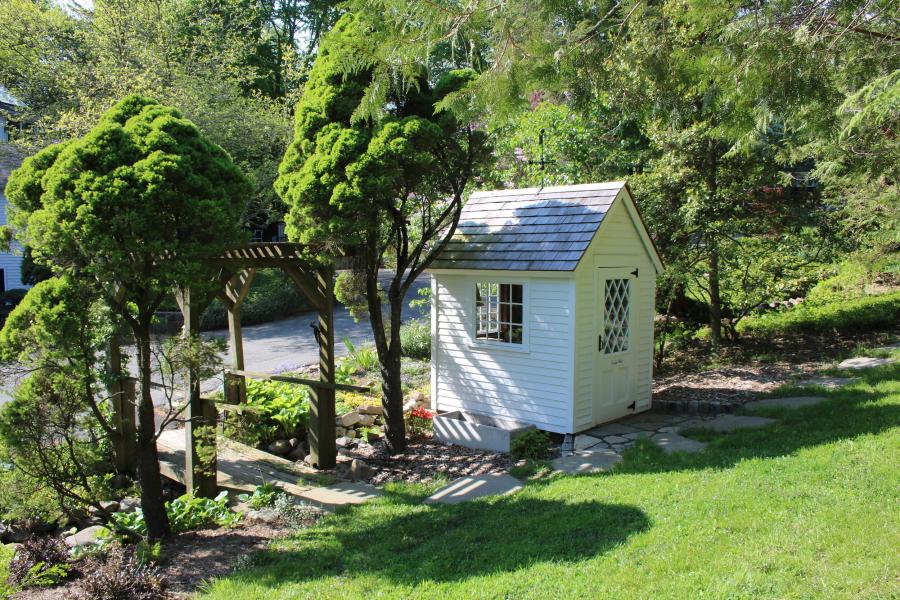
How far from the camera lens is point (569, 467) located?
6.98 metres

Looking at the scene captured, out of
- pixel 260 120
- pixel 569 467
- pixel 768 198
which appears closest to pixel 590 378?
pixel 569 467

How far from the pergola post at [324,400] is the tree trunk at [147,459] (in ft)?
6.44

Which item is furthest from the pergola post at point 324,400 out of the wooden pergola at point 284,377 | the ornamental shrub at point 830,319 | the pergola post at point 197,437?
the ornamental shrub at point 830,319

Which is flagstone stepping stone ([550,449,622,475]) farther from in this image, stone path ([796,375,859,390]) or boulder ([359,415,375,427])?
stone path ([796,375,859,390])

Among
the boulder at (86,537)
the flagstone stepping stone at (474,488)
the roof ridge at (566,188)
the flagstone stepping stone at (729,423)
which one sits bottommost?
the boulder at (86,537)

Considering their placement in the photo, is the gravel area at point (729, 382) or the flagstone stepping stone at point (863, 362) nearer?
the gravel area at point (729, 382)

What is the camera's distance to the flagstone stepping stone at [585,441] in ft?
25.2

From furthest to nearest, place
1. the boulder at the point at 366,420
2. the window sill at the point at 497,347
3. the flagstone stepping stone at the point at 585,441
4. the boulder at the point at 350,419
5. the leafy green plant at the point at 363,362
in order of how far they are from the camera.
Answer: the leafy green plant at the point at 363,362, the boulder at the point at 366,420, the boulder at the point at 350,419, the window sill at the point at 497,347, the flagstone stepping stone at the point at 585,441

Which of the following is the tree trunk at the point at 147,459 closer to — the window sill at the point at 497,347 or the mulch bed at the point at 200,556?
the mulch bed at the point at 200,556

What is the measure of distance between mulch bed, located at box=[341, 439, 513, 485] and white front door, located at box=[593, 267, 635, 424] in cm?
168

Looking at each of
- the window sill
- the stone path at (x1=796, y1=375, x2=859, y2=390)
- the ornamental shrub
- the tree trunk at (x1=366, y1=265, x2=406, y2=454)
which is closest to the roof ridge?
the window sill

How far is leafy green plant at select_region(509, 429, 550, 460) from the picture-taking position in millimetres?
7727

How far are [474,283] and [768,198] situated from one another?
6.16 meters

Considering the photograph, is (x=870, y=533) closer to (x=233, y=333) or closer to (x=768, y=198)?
(x=233, y=333)
